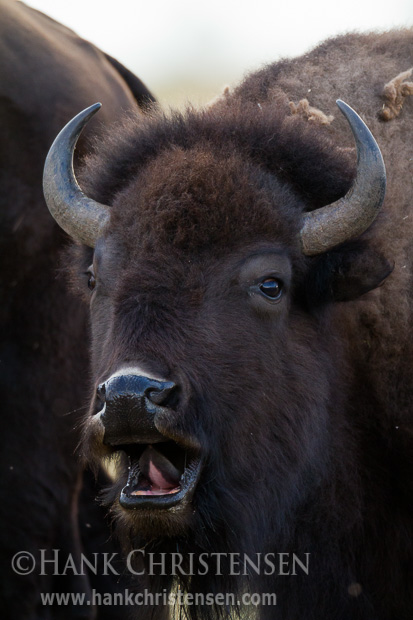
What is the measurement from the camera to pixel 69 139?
5.45m

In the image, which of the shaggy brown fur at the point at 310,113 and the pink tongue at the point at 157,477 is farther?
the shaggy brown fur at the point at 310,113

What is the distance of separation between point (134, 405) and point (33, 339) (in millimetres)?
2531

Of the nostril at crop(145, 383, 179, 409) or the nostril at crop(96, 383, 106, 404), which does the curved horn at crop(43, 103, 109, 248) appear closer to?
the nostril at crop(96, 383, 106, 404)

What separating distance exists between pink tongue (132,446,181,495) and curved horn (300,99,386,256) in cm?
148

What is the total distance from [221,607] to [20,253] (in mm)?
2828

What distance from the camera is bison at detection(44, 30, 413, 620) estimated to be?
14.7ft

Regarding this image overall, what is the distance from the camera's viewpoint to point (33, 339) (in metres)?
6.43

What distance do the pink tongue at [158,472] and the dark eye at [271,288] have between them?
43.1 inches

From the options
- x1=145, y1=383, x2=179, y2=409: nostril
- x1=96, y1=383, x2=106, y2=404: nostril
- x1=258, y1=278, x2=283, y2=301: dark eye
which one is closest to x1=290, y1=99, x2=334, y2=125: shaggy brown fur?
x1=258, y1=278, x2=283, y2=301: dark eye

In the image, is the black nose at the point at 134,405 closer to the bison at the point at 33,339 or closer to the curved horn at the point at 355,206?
the curved horn at the point at 355,206

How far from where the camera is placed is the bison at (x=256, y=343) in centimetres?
447

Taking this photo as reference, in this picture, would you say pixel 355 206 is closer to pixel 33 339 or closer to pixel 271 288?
pixel 271 288

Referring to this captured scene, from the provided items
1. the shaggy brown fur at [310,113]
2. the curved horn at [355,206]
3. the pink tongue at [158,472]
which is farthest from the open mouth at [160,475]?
the shaggy brown fur at [310,113]

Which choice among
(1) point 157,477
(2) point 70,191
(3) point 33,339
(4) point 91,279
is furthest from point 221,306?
(3) point 33,339
